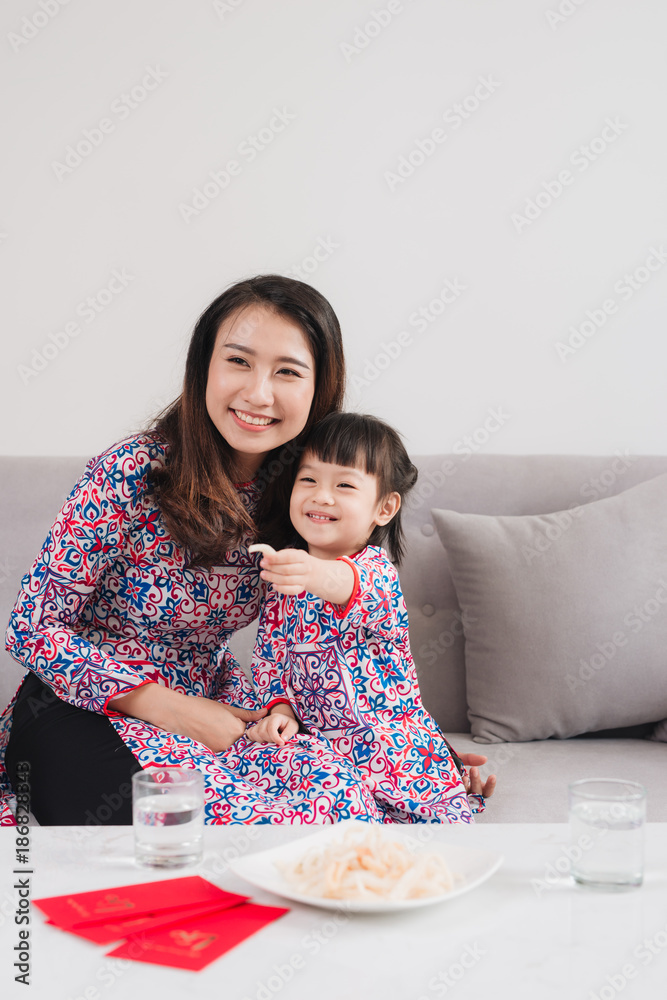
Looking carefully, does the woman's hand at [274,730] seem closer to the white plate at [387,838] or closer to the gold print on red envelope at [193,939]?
the white plate at [387,838]

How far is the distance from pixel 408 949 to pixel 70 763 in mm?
813

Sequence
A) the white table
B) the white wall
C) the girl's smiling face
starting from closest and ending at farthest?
the white table < the girl's smiling face < the white wall

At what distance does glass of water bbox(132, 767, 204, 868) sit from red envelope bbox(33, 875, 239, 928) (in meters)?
0.04

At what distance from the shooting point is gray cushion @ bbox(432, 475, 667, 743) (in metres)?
1.73

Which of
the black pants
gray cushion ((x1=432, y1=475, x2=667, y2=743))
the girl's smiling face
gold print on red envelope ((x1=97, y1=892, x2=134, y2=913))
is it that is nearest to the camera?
gold print on red envelope ((x1=97, y1=892, x2=134, y2=913))

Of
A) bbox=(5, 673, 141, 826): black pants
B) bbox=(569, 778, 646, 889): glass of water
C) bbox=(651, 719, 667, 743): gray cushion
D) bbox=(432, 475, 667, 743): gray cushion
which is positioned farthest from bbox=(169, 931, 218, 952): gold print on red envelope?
bbox=(651, 719, 667, 743): gray cushion

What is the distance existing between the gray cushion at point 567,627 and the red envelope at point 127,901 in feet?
3.39

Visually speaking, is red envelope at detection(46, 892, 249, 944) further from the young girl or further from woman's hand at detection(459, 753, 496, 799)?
woman's hand at detection(459, 753, 496, 799)

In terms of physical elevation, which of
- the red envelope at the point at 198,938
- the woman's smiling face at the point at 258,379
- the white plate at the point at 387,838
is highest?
the woman's smiling face at the point at 258,379

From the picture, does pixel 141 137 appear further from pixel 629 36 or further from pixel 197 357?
pixel 629 36

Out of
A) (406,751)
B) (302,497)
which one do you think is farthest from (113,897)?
(302,497)

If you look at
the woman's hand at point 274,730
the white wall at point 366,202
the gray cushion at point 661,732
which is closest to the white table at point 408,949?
the woman's hand at point 274,730

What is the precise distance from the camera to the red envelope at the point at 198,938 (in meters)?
0.68

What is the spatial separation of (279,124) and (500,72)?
0.58 meters
